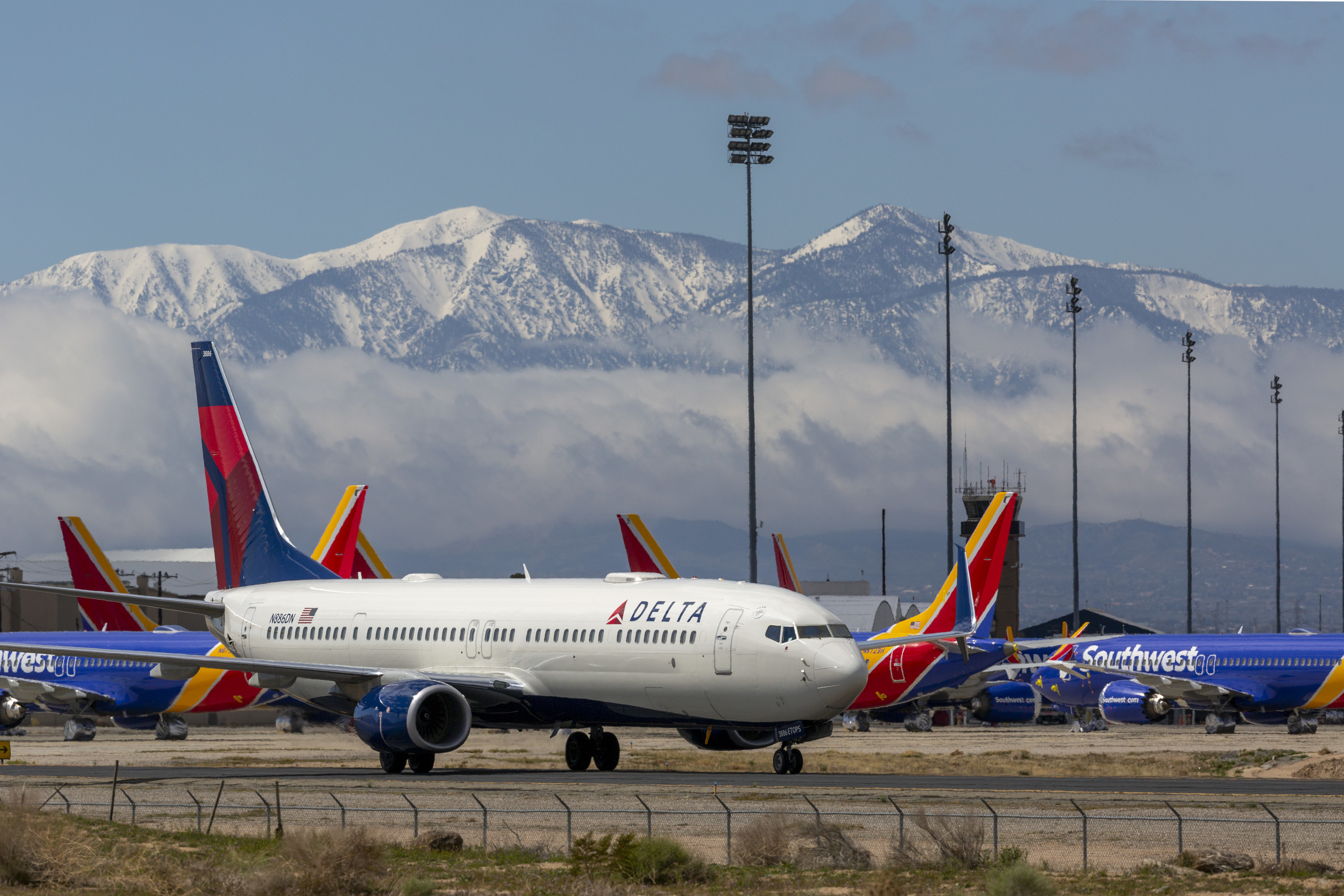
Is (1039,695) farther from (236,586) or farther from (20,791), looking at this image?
(20,791)

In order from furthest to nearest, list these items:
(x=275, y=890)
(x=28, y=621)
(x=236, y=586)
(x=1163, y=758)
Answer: (x=28, y=621)
(x=1163, y=758)
(x=236, y=586)
(x=275, y=890)

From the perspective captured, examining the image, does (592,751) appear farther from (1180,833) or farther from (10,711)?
(10,711)

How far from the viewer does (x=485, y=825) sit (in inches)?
1061

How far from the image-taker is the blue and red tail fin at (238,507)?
5078 cm

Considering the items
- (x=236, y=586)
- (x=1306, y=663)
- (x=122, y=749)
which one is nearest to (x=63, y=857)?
(x=236, y=586)

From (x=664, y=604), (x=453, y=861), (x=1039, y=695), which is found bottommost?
(x=1039, y=695)

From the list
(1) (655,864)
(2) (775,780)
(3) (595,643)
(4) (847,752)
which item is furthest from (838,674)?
(4) (847,752)

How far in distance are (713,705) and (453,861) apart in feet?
44.3

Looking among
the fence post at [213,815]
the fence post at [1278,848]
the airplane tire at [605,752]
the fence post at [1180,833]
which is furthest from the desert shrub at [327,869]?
the airplane tire at [605,752]

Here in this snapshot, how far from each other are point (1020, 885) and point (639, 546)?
1506 inches

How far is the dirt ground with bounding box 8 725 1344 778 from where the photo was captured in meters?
50.1

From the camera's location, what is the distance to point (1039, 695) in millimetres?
99188

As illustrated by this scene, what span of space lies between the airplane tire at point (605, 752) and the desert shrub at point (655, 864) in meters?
19.1

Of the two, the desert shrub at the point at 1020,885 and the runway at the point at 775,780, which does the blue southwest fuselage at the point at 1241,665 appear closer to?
the runway at the point at 775,780
